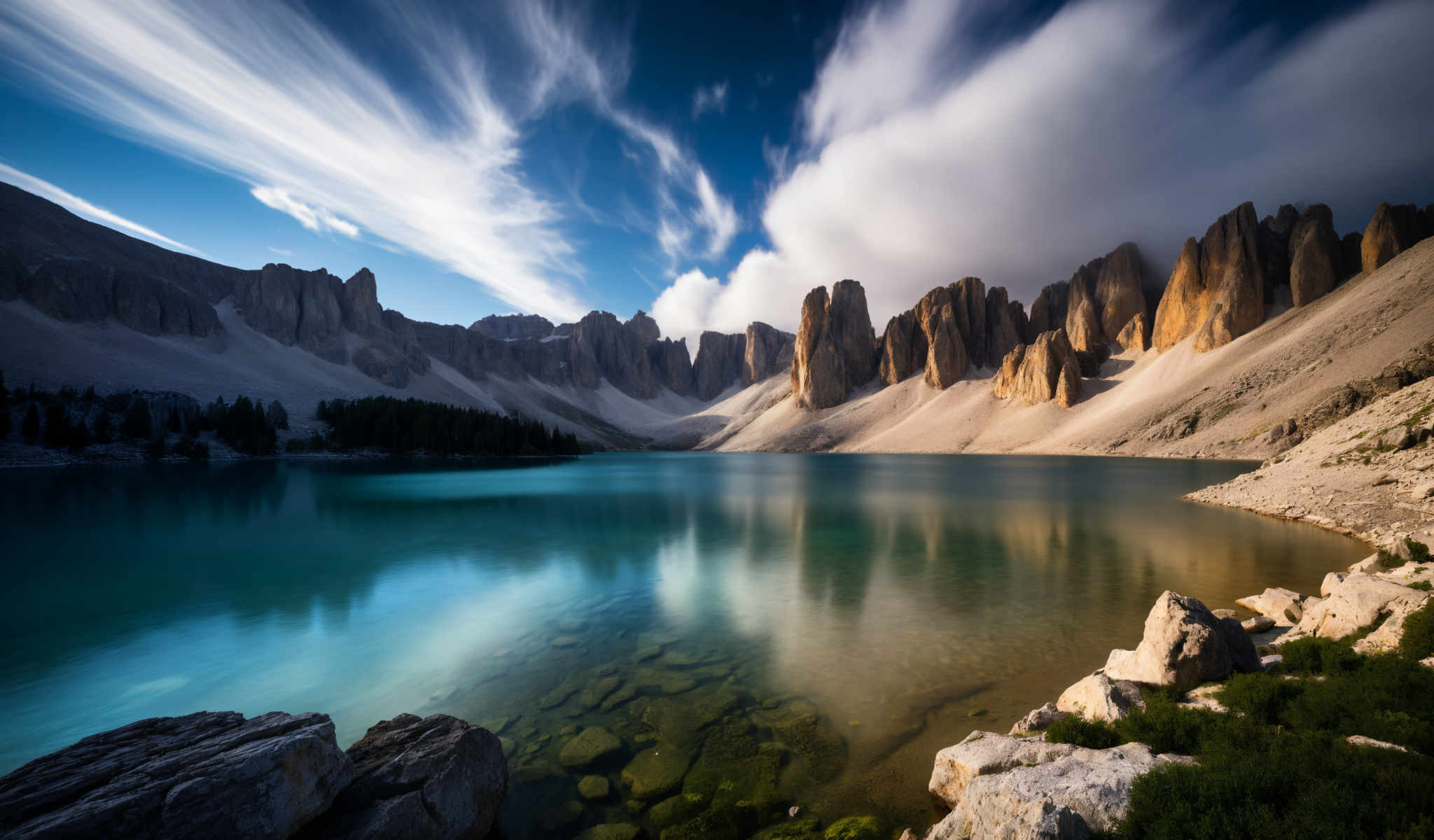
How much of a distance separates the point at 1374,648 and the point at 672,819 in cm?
827

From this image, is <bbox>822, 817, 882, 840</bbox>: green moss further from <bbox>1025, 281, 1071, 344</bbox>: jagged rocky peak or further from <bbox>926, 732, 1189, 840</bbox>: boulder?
<bbox>1025, 281, 1071, 344</bbox>: jagged rocky peak

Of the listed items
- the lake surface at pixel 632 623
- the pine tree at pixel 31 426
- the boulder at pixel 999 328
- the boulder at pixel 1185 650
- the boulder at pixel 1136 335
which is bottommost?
the lake surface at pixel 632 623

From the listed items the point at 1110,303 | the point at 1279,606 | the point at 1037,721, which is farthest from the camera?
the point at 1110,303

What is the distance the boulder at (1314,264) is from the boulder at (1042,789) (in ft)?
385

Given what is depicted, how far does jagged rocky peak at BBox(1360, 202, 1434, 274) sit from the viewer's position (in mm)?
76312

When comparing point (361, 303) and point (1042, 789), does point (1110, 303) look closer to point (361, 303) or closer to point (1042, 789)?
point (1042, 789)

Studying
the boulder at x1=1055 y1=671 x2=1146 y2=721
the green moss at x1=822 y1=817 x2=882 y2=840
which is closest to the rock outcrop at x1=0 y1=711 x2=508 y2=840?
the green moss at x1=822 y1=817 x2=882 y2=840

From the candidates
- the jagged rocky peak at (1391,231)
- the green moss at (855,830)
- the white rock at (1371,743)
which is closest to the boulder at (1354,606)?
the white rock at (1371,743)

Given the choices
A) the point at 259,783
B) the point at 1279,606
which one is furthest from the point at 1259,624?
the point at 259,783

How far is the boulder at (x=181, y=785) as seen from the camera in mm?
3771

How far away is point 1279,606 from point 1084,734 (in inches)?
344

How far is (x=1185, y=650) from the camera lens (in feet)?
21.1

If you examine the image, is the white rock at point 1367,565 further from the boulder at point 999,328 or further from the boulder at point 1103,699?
the boulder at point 999,328

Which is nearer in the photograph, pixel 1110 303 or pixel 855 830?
pixel 855 830
